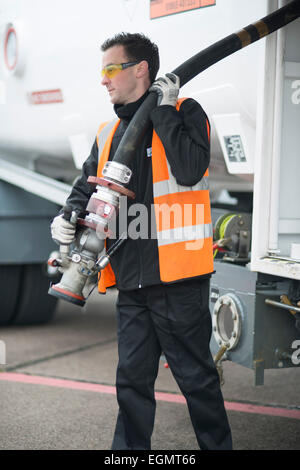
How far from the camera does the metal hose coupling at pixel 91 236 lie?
7.80 feet

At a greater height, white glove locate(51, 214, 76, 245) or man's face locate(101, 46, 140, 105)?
man's face locate(101, 46, 140, 105)

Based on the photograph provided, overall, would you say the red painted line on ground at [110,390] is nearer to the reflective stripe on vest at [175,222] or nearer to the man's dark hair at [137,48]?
the reflective stripe on vest at [175,222]

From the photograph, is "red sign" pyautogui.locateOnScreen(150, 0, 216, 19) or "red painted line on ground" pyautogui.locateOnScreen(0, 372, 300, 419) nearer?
"red sign" pyautogui.locateOnScreen(150, 0, 216, 19)

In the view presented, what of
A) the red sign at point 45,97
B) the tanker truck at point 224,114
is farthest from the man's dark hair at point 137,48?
the red sign at point 45,97

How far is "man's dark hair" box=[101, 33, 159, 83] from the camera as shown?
2598mm

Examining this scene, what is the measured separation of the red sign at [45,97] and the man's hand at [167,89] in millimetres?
2110

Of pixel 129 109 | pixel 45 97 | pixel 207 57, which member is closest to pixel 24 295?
pixel 45 97

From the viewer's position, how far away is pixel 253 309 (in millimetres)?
2832

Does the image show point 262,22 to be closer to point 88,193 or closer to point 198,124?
point 198,124

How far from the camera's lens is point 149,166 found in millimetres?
2570

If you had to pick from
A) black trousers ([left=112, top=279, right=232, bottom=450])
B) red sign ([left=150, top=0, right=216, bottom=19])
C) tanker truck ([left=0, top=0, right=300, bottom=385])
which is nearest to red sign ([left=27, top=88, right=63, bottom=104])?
tanker truck ([left=0, top=0, right=300, bottom=385])

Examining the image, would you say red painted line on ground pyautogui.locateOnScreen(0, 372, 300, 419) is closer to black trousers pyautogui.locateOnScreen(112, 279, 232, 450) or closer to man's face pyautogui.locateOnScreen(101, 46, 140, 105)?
black trousers pyautogui.locateOnScreen(112, 279, 232, 450)

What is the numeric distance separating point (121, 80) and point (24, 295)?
3.39m

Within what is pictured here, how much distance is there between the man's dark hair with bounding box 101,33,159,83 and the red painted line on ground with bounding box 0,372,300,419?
6.37ft
